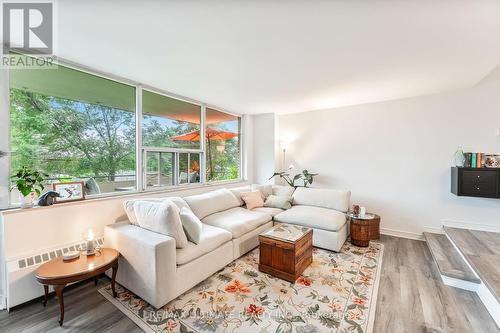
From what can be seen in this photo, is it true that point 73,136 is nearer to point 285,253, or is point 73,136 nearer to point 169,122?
point 169,122

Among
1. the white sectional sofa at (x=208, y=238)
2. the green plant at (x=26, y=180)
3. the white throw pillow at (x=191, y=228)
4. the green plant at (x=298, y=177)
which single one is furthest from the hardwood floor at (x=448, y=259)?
the green plant at (x=26, y=180)

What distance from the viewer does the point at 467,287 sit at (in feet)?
7.51

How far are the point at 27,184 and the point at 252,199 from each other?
2975mm

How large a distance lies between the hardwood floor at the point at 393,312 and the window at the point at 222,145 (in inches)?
108

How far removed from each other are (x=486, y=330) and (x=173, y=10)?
3.63m

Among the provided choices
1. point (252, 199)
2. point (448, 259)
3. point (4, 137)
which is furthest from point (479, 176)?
point (4, 137)

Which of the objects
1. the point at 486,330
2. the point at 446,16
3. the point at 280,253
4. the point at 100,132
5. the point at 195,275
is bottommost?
the point at 486,330

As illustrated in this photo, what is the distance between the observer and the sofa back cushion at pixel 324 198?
3.70 metres

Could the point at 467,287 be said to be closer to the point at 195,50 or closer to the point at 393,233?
the point at 393,233

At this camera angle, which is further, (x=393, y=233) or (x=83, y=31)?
(x=393, y=233)

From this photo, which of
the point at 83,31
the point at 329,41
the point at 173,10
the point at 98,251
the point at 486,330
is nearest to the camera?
the point at 173,10

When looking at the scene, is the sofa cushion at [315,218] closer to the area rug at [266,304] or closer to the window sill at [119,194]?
the area rug at [266,304]

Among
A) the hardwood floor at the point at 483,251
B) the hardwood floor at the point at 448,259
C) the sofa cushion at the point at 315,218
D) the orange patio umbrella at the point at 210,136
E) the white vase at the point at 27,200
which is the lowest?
the hardwood floor at the point at 448,259

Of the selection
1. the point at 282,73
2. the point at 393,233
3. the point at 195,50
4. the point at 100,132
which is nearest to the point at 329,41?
the point at 282,73
